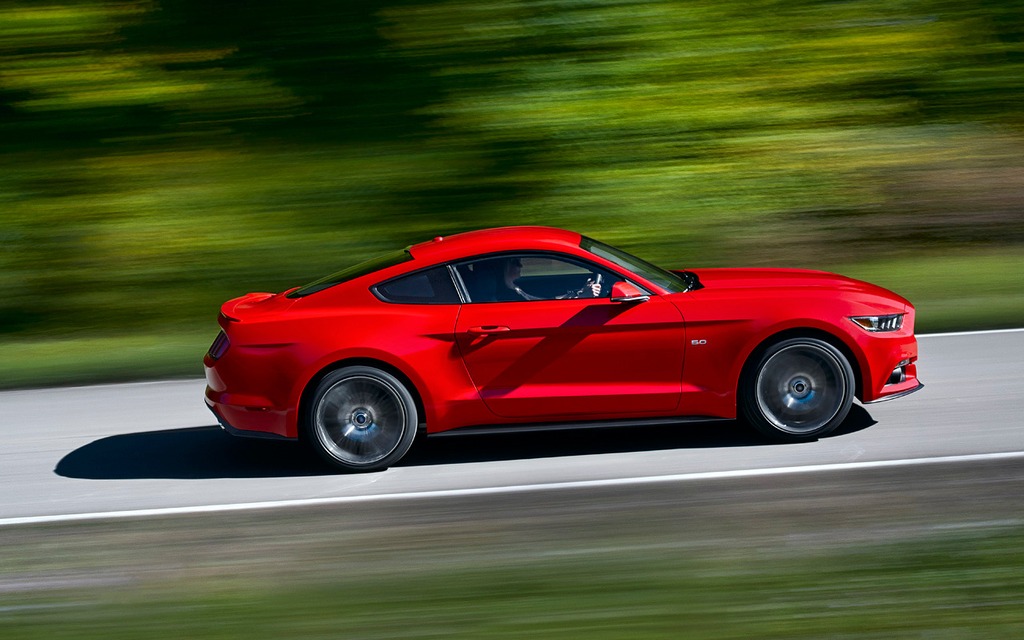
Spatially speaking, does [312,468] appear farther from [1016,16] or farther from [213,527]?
[1016,16]

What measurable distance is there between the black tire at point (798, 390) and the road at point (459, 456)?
0.14 m

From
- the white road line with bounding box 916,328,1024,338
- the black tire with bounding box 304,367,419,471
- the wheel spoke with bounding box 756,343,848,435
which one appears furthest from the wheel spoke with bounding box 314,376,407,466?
the white road line with bounding box 916,328,1024,338

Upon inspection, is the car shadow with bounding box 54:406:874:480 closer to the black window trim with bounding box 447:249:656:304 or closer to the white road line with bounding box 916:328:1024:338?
the black window trim with bounding box 447:249:656:304

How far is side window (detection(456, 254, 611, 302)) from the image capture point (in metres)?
6.97

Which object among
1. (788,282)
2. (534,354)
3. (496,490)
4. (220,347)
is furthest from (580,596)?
(220,347)

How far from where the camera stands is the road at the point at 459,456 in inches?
260

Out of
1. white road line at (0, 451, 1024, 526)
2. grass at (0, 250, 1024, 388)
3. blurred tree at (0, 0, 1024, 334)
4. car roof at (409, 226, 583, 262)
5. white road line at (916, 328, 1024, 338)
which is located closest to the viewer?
white road line at (0, 451, 1024, 526)

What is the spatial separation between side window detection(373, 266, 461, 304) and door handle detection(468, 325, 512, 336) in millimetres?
228

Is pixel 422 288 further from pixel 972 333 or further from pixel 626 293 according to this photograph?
pixel 972 333

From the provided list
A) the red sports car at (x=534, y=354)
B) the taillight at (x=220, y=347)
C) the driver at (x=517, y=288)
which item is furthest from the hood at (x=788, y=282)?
the taillight at (x=220, y=347)

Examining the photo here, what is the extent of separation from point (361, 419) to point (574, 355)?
1.34 m

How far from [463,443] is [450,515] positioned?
1.53m

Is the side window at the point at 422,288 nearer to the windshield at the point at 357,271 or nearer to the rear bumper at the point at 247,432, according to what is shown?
the windshield at the point at 357,271

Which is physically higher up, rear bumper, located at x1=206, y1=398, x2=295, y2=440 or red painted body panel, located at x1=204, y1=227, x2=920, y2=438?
red painted body panel, located at x1=204, y1=227, x2=920, y2=438
